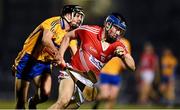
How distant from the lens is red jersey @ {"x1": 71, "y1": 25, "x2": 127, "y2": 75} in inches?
541

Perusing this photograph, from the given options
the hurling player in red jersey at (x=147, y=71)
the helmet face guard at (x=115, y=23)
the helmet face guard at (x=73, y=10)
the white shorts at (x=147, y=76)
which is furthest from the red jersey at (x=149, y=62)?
the helmet face guard at (x=115, y=23)

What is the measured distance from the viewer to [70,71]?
13.7 m

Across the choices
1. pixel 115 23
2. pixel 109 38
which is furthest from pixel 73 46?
pixel 115 23

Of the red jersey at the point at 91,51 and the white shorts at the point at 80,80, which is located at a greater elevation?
the red jersey at the point at 91,51

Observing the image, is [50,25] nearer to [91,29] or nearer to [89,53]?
[91,29]

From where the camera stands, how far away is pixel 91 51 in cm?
1377

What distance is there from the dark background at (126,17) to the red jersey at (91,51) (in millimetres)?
20040

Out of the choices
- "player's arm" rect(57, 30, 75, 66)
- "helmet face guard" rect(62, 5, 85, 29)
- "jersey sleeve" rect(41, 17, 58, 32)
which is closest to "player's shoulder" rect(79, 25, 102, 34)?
"player's arm" rect(57, 30, 75, 66)

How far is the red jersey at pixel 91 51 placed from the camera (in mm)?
13750

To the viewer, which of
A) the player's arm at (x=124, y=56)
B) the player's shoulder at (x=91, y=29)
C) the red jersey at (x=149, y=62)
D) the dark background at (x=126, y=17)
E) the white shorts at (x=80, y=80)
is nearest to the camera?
the player's arm at (x=124, y=56)

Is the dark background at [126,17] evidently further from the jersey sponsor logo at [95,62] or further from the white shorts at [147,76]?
the jersey sponsor logo at [95,62]

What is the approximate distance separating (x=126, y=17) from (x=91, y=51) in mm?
20893

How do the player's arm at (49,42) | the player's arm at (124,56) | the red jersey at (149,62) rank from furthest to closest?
the red jersey at (149,62) < the player's arm at (49,42) < the player's arm at (124,56)

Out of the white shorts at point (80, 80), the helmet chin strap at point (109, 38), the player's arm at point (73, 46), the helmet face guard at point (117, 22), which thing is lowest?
the white shorts at point (80, 80)
